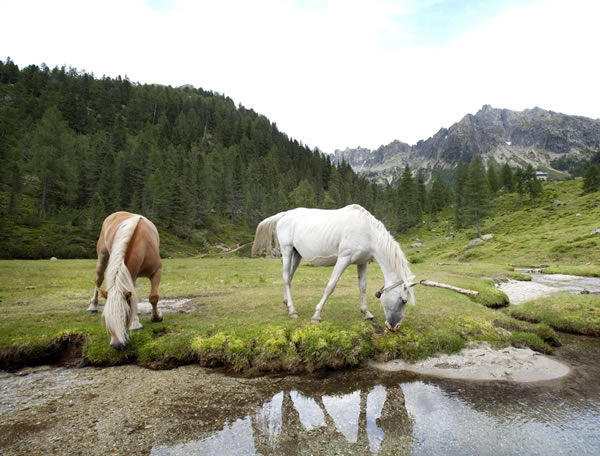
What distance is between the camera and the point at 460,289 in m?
17.0

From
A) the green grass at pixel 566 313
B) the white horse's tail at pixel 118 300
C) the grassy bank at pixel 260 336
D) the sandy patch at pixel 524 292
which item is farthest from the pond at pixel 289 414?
the sandy patch at pixel 524 292

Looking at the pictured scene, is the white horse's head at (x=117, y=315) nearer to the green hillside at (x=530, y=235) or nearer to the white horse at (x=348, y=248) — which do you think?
the white horse at (x=348, y=248)

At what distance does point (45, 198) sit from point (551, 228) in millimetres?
113485

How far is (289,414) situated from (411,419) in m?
2.30

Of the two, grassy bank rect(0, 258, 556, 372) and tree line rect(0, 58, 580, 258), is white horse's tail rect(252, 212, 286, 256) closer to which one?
grassy bank rect(0, 258, 556, 372)

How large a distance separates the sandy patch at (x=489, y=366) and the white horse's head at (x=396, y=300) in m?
1.17

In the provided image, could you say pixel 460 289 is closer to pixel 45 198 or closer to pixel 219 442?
pixel 219 442

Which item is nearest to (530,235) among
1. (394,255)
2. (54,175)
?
(394,255)

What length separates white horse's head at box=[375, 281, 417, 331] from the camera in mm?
8578

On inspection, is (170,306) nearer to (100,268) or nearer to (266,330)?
Result: (100,268)

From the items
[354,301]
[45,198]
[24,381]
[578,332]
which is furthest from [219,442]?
[45,198]

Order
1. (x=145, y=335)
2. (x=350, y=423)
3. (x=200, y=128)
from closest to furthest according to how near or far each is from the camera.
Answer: (x=350, y=423), (x=145, y=335), (x=200, y=128)

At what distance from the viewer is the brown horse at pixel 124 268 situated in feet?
21.4

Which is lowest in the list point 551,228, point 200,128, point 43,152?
point 551,228
